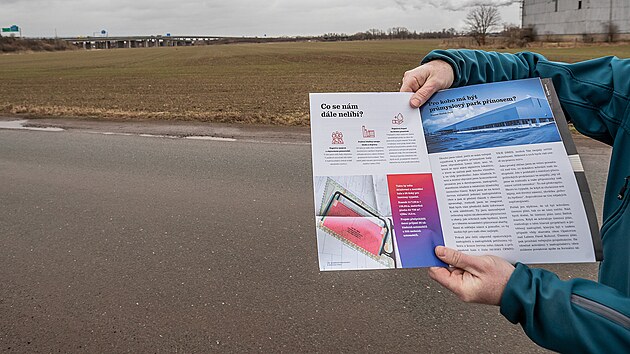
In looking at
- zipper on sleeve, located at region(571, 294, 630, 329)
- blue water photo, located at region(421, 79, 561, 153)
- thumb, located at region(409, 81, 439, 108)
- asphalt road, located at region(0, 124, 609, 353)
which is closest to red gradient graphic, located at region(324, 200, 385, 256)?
blue water photo, located at region(421, 79, 561, 153)

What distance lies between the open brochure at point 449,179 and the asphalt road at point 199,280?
1.59 meters

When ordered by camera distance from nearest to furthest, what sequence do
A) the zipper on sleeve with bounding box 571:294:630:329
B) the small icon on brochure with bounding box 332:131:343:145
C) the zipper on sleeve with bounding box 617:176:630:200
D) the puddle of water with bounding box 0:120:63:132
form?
the zipper on sleeve with bounding box 571:294:630:329 < the zipper on sleeve with bounding box 617:176:630:200 < the small icon on brochure with bounding box 332:131:343:145 < the puddle of water with bounding box 0:120:63:132

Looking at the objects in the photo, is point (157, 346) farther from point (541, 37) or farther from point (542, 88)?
point (541, 37)

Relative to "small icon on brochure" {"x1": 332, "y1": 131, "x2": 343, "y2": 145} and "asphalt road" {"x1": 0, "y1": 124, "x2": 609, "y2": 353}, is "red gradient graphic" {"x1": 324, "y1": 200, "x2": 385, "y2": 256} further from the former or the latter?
"asphalt road" {"x1": 0, "y1": 124, "x2": 609, "y2": 353}

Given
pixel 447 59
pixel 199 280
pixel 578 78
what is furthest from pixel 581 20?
pixel 447 59

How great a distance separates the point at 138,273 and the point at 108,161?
4.13m

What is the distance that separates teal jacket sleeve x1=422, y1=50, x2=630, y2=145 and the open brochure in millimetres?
206

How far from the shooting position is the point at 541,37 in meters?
70.1

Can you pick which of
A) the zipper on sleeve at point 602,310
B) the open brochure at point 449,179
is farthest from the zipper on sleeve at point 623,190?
the zipper on sleeve at point 602,310

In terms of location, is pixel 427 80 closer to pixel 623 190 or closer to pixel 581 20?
pixel 623 190

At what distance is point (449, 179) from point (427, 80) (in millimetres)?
406

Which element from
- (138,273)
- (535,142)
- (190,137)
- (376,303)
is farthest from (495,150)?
(190,137)

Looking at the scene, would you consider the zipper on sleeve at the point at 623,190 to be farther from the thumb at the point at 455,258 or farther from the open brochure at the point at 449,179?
the thumb at the point at 455,258

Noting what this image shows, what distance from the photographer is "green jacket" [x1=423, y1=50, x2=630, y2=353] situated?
1.28 metres
